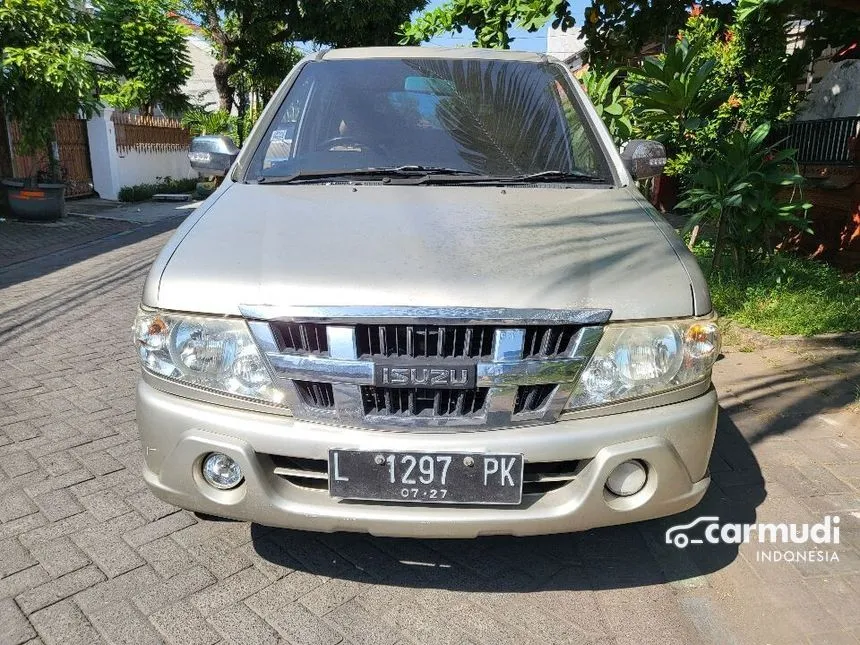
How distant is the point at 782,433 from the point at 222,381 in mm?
2965

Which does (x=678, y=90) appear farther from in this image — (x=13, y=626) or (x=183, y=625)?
(x=13, y=626)

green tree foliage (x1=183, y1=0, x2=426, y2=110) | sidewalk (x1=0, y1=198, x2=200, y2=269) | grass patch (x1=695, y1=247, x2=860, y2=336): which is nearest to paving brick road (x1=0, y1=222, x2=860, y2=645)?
grass patch (x1=695, y1=247, x2=860, y2=336)

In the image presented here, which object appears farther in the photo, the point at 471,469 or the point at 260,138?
the point at 260,138

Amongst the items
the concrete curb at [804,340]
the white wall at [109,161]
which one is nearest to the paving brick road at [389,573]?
the concrete curb at [804,340]

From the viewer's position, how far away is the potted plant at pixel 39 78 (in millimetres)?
10055

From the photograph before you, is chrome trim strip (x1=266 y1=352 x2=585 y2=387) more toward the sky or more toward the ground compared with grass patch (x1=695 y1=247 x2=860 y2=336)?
more toward the sky

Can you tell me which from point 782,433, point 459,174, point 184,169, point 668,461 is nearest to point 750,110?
point 782,433

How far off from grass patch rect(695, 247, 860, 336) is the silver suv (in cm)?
340

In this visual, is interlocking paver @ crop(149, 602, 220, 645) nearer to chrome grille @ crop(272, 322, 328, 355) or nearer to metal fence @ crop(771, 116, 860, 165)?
chrome grille @ crop(272, 322, 328, 355)

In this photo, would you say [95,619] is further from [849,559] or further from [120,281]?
[120,281]

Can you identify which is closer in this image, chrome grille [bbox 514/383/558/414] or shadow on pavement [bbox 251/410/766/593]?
chrome grille [bbox 514/383/558/414]

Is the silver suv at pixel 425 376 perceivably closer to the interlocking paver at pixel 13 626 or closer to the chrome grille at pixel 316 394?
the chrome grille at pixel 316 394

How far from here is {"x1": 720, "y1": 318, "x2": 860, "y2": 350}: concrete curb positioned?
16.3 feet

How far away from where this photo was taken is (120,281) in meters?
7.38
